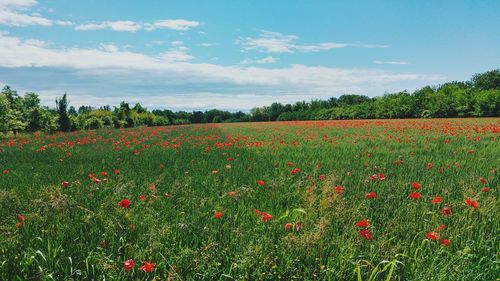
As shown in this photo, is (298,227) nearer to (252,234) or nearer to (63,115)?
(252,234)

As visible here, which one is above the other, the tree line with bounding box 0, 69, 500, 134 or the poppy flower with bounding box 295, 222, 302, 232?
the tree line with bounding box 0, 69, 500, 134

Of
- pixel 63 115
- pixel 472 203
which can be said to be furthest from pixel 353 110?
pixel 472 203

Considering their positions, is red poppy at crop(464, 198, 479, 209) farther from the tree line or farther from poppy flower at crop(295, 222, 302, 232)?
the tree line

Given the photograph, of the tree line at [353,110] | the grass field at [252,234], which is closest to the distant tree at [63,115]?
the tree line at [353,110]

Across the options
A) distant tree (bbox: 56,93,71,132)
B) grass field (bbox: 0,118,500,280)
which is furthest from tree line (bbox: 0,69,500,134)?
Result: grass field (bbox: 0,118,500,280)

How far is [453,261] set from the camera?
9.97ft

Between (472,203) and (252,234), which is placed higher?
(472,203)

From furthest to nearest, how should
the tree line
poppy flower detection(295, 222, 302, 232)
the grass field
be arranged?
the tree line
poppy flower detection(295, 222, 302, 232)
the grass field

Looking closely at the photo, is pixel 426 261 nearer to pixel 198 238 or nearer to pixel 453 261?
pixel 453 261

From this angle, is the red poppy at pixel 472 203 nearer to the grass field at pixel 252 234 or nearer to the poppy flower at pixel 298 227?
the grass field at pixel 252 234

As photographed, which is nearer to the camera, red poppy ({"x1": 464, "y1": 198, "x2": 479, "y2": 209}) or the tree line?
red poppy ({"x1": 464, "y1": 198, "x2": 479, "y2": 209})

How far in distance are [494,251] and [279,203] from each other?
2.42 metres

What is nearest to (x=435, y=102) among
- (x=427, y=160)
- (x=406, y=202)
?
(x=427, y=160)

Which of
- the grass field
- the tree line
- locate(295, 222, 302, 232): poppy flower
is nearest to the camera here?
the grass field
